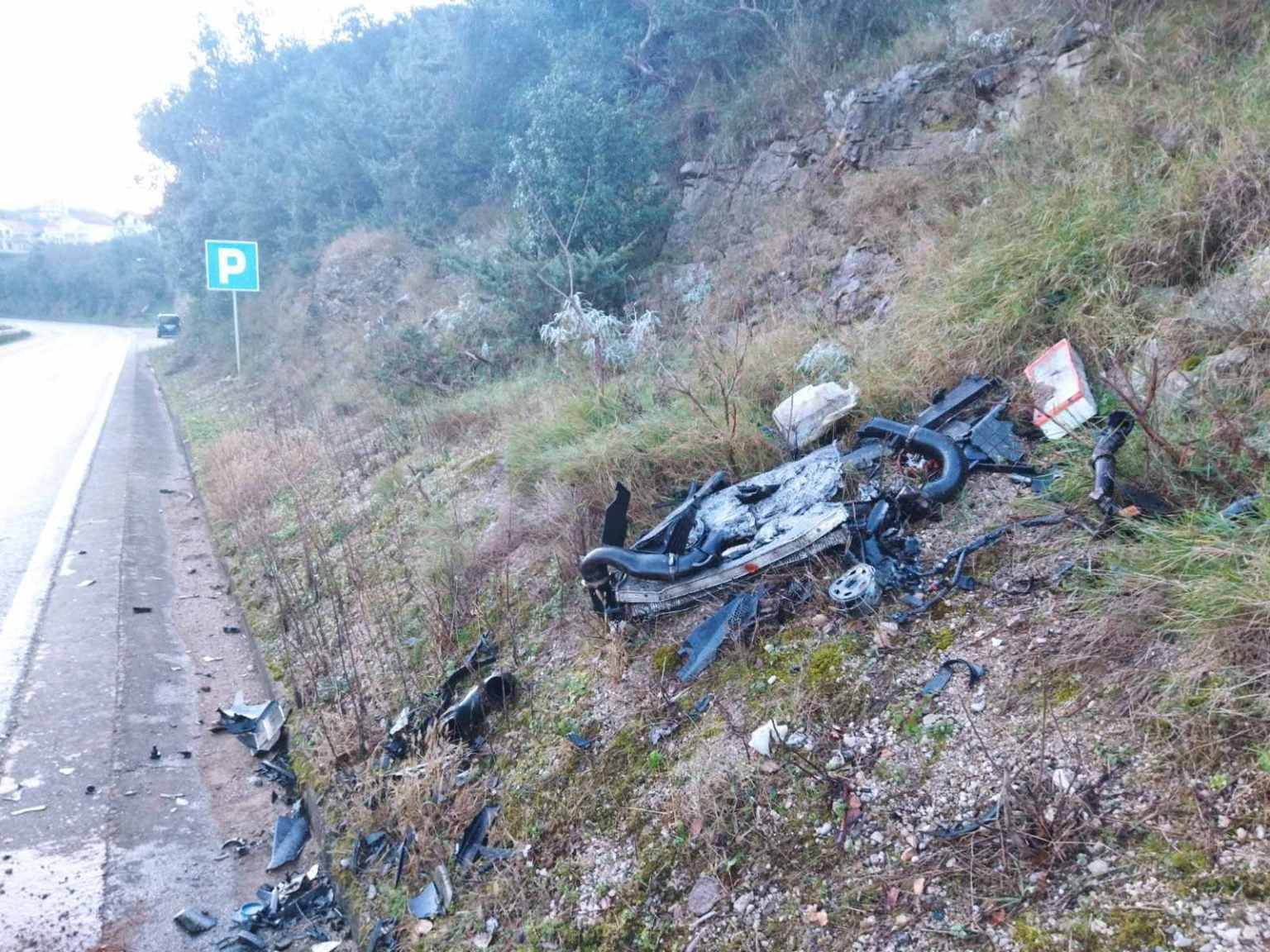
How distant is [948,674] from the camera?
2.97 meters

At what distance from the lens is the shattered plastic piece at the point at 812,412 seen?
4762 mm

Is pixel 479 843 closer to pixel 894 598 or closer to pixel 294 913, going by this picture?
pixel 294 913

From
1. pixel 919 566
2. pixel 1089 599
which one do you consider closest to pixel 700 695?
pixel 919 566

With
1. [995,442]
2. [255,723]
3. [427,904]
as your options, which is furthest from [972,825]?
[255,723]

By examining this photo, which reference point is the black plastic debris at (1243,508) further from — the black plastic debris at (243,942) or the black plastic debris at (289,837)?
the black plastic debris at (289,837)

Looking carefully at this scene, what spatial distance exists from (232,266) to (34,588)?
10.6 m

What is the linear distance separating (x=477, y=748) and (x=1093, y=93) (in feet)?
23.0

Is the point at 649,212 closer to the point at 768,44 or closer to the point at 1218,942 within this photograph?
the point at 768,44

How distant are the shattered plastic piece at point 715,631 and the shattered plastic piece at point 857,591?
1.19 ft

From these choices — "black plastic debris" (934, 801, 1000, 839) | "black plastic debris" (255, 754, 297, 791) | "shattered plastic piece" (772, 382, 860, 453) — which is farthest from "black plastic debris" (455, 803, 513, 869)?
"shattered plastic piece" (772, 382, 860, 453)

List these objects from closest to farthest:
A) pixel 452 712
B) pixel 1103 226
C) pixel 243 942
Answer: pixel 243 942 → pixel 452 712 → pixel 1103 226

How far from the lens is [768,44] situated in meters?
12.7

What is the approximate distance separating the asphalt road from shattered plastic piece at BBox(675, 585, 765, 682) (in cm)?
207

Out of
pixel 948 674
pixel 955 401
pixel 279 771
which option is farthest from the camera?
pixel 955 401
